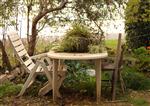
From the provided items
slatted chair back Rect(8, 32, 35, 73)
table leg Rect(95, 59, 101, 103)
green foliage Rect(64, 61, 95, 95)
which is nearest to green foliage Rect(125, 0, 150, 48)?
green foliage Rect(64, 61, 95, 95)

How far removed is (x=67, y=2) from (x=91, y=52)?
1.76 m

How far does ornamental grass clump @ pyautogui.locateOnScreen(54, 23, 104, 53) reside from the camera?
518 cm

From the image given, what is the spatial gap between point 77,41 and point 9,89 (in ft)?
4.76

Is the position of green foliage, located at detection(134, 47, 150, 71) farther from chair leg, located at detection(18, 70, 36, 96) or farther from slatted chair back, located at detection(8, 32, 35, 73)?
chair leg, located at detection(18, 70, 36, 96)

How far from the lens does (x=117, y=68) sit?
5.26m

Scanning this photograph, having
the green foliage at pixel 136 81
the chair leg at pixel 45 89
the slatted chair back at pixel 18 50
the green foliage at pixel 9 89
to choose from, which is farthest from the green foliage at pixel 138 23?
the green foliage at pixel 9 89

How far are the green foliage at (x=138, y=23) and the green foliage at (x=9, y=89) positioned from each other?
279 cm

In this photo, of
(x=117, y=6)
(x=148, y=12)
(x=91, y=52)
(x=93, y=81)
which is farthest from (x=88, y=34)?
(x=148, y=12)

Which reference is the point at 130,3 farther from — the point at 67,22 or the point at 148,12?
the point at 67,22

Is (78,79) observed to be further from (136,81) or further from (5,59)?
(5,59)

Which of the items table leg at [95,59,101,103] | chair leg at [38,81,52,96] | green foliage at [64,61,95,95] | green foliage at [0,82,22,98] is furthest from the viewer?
green foliage at [64,61,95,95]

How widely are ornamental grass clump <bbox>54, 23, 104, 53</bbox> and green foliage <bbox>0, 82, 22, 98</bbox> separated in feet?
3.33

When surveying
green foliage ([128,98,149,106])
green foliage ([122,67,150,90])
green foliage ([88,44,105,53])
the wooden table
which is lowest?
green foliage ([128,98,149,106])

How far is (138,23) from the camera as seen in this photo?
26.2 ft
